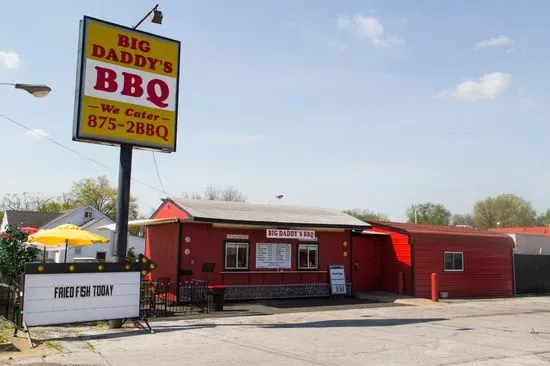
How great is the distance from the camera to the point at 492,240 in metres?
26.7

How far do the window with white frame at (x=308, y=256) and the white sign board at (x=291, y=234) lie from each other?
1.73 feet

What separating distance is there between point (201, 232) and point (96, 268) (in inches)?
291

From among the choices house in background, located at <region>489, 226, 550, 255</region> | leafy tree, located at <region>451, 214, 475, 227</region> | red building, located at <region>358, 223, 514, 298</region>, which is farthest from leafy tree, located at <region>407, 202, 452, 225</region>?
red building, located at <region>358, 223, 514, 298</region>

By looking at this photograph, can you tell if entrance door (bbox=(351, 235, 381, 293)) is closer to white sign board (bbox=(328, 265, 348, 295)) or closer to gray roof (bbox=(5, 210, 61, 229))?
white sign board (bbox=(328, 265, 348, 295))

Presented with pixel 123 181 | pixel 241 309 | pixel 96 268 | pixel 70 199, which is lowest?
pixel 241 309

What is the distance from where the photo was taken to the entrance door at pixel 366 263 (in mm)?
24562

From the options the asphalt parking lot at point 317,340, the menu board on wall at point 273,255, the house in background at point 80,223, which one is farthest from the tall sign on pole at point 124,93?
the house in background at point 80,223

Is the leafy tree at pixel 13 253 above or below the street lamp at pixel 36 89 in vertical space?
below

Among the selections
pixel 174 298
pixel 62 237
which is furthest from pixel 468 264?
pixel 62 237

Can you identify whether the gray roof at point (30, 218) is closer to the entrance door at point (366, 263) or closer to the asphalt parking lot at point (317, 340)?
the entrance door at point (366, 263)

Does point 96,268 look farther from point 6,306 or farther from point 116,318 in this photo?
point 6,306

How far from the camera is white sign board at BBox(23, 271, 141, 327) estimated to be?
12031mm

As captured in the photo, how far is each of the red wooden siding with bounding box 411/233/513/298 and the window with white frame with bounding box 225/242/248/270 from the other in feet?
24.8

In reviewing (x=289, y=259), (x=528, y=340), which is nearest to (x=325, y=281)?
(x=289, y=259)
